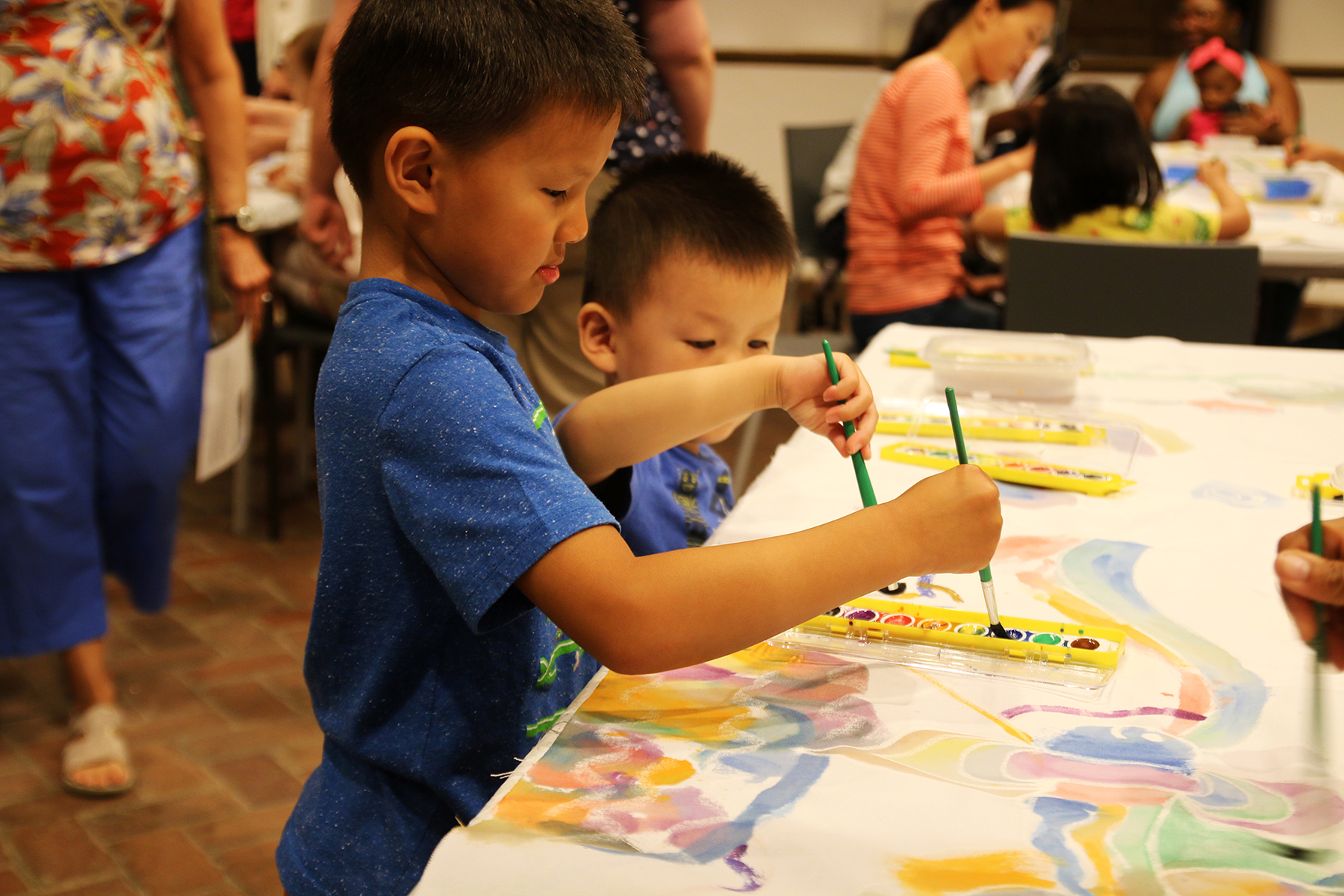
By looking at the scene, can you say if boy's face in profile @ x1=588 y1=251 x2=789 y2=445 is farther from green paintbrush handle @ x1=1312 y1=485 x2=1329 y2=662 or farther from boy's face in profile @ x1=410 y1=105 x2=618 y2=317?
green paintbrush handle @ x1=1312 y1=485 x2=1329 y2=662

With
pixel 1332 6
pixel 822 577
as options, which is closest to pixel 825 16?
pixel 1332 6

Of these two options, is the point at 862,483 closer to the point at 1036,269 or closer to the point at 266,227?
the point at 1036,269

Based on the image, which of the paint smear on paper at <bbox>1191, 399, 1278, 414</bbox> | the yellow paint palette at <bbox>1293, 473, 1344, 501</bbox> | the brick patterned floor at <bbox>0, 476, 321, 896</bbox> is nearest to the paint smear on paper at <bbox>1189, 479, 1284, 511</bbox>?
the yellow paint palette at <bbox>1293, 473, 1344, 501</bbox>

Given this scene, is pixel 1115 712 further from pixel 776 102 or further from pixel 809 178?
pixel 776 102

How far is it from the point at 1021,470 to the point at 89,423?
1.55 m

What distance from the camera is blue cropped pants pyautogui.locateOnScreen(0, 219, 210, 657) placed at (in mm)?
1862

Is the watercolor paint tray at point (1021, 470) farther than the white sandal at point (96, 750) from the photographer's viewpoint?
No

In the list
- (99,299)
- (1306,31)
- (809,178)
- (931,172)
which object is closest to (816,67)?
(809,178)

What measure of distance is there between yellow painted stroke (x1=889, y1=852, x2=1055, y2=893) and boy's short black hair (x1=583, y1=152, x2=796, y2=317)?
789 millimetres

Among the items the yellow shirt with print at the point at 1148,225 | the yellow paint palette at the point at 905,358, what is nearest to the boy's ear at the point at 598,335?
the yellow paint palette at the point at 905,358

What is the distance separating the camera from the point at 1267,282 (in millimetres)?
3408

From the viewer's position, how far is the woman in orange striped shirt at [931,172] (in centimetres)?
291

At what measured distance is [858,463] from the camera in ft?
2.93

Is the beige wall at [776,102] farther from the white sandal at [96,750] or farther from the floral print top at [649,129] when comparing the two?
the white sandal at [96,750]
